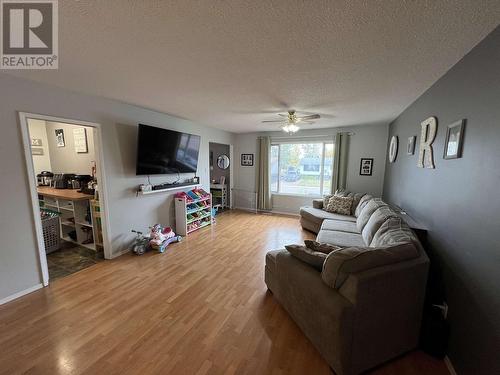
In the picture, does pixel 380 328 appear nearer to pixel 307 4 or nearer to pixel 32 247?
pixel 307 4

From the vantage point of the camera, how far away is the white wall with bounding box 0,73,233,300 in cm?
204

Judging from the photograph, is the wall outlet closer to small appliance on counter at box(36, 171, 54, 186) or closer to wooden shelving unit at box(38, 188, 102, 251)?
wooden shelving unit at box(38, 188, 102, 251)

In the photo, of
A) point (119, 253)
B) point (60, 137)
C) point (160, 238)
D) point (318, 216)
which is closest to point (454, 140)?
point (318, 216)

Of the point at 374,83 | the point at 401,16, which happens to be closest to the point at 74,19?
the point at 401,16

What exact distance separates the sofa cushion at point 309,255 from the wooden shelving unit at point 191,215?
2.69 meters

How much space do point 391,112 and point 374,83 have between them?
159 centimetres

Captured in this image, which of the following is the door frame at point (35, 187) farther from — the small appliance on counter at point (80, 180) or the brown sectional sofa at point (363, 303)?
the brown sectional sofa at point (363, 303)

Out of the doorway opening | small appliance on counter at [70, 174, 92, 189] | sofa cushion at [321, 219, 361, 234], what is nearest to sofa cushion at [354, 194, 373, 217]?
sofa cushion at [321, 219, 361, 234]

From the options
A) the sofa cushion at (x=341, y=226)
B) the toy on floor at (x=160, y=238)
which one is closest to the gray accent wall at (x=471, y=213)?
the sofa cushion at (x=341, y=226)

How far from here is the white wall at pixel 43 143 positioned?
13.2 ft

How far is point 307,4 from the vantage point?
1071mm

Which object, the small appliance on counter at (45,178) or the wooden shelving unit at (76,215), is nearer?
the wooden shelving unit at (76,215)

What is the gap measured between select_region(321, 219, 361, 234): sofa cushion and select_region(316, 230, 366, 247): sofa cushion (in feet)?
0.51

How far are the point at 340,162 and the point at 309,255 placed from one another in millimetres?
3679
